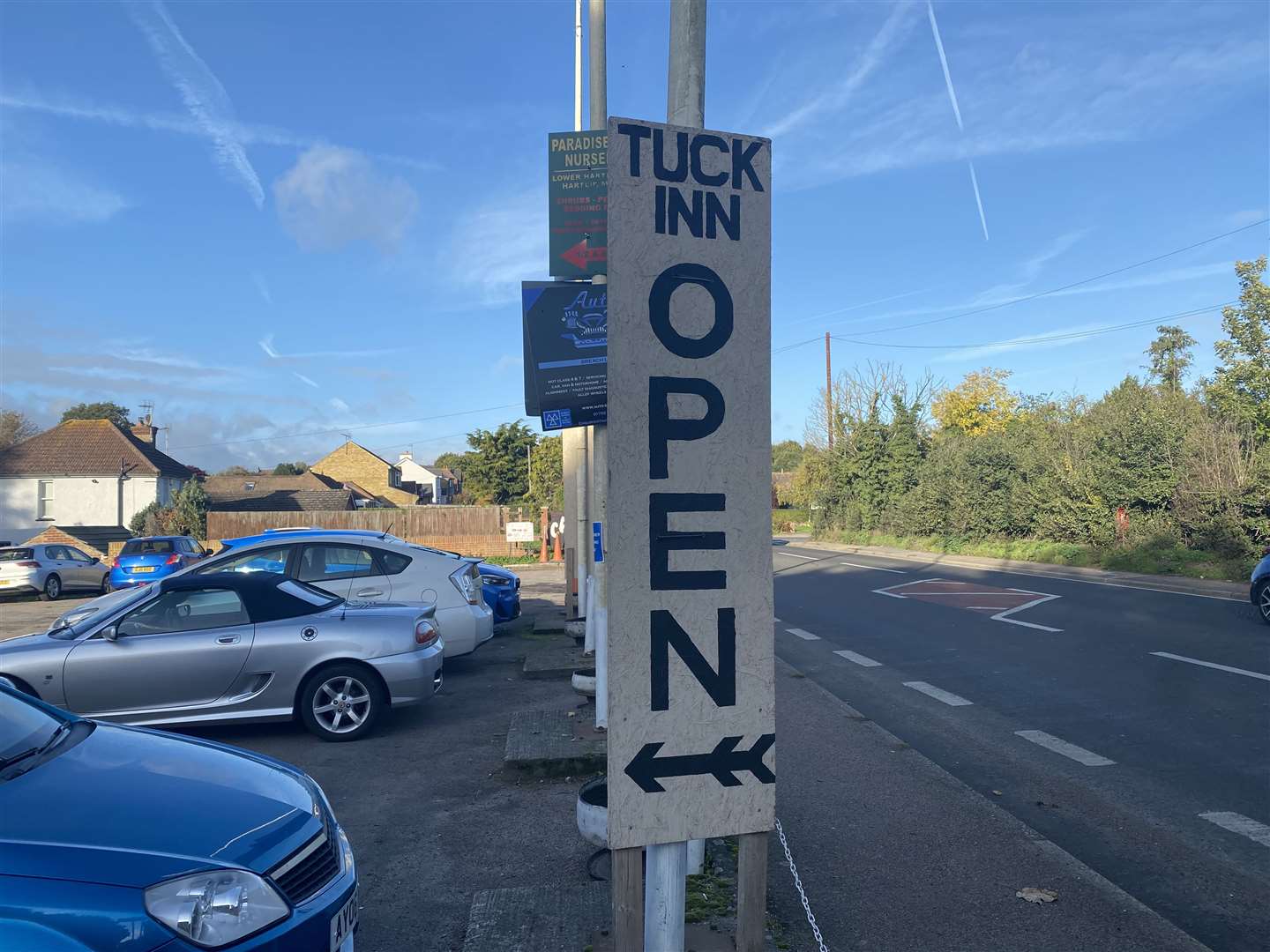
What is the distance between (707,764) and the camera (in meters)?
2.69

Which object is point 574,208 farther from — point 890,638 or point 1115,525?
point 1115,525

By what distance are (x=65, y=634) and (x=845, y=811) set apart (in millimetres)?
6069

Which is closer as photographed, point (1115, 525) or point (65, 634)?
point (65, 634)

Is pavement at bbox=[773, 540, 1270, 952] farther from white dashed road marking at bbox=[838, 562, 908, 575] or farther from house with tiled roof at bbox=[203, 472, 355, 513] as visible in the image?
house with tiled roof at bbox=[203, 472, 355, 513]

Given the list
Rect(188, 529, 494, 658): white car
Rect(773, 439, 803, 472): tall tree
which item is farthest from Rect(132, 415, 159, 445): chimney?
Rect(773, 439, 803, 472): tall tree

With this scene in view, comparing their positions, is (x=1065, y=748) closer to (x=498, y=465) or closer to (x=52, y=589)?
(x=52, y=589)

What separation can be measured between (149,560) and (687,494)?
23.7 m

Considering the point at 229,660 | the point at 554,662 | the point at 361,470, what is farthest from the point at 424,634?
the point at 361,470

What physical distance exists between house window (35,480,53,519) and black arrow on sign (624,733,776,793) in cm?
4832

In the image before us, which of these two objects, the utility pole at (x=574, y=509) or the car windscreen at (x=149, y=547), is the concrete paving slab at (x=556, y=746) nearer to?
the utility pole at (x=574, y=509)

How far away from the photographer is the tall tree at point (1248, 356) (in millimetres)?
23359

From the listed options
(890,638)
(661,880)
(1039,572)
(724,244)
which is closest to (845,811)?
(661,880)

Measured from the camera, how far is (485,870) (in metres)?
4.68

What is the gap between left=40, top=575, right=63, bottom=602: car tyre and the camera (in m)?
23.2
